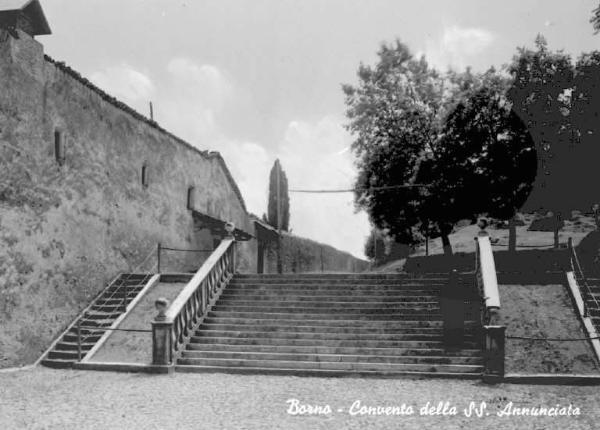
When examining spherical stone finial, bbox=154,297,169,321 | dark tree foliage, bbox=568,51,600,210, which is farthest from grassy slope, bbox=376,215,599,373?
spherical stone finial, bbox=154,297,169,321

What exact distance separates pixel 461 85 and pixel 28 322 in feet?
55.8

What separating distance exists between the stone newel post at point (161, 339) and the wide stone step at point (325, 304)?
9.07 ft

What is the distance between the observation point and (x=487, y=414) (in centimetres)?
723

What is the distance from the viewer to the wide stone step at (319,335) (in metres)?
11.0

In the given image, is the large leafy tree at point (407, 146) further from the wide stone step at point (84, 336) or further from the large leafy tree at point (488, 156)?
the wide stone step at point (84, 336)

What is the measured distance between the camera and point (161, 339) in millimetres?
10211

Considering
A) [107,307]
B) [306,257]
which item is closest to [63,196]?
[107,307]

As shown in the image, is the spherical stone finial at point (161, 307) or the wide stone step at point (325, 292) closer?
the spherical stone finial at point (161, 307)

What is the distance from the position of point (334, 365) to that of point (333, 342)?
879mm

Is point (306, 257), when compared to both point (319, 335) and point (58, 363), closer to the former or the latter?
point (319, 335)

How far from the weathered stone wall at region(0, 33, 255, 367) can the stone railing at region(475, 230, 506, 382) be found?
8.42 metres

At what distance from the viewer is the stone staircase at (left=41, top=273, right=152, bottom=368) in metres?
11.4

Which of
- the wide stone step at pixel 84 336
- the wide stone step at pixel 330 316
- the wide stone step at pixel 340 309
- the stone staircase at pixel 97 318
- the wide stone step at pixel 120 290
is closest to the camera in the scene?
the stone staircase at pixel 97 318

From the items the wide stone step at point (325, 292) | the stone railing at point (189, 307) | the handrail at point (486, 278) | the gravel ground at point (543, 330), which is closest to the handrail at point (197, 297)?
the stone railing at point (189, 307)
